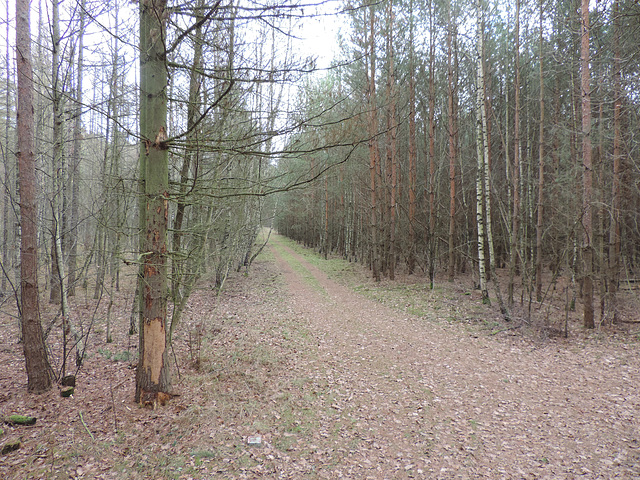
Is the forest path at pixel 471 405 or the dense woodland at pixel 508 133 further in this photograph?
the dense woodland at pixel 508 133

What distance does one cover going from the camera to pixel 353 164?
19719 millimetres

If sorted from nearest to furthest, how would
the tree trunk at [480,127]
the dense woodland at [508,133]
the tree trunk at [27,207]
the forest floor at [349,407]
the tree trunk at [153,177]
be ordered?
the forest floor at [349,407]
the tree trunk at [153,177]
the tree trunk at [27,207]
the dense woodland at [508,133]
the tree trunk at [480,127]

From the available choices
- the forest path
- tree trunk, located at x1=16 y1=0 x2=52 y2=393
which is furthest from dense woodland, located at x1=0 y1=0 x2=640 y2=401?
the forest path

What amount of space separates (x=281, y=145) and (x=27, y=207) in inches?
373

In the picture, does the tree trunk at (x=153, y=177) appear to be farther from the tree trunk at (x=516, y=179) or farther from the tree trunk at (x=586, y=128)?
the tree trunk at (x=516, y=179)

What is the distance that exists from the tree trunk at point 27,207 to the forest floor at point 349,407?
0.68 metres

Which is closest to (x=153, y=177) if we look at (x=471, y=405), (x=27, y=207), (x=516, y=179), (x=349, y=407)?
(x=27, y=207)

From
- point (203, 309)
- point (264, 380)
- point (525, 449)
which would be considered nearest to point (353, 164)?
point (203, 309)

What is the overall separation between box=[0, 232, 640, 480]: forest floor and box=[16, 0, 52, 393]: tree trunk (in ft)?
2.23

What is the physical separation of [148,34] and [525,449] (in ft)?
21.1

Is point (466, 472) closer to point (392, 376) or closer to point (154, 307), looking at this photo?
point (392, 376)

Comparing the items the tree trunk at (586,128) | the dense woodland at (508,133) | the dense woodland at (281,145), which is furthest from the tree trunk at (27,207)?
the tree trunk at (586,128)

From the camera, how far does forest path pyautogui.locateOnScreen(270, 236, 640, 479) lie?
11.5 ft

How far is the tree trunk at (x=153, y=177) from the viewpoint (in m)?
3.83
